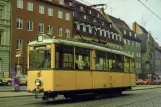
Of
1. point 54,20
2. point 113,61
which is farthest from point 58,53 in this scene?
point 54,20

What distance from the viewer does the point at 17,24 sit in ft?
174

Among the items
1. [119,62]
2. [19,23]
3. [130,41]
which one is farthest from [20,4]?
[130,41]

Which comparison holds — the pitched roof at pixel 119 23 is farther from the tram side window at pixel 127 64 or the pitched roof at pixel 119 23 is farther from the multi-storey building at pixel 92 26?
the tram side window at pixel 127 64

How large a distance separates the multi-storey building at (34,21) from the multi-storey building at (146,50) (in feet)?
134

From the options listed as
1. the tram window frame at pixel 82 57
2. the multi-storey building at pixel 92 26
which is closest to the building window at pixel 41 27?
the multi-storey building at pixel 92 26

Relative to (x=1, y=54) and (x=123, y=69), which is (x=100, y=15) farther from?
(x=123, y=69)

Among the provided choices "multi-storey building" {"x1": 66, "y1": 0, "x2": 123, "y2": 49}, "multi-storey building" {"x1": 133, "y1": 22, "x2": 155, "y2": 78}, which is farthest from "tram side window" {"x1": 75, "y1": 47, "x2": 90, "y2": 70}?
"multi-storey building" {"x1": 133, "y1": 22, "x2": 155, "y2": 78}

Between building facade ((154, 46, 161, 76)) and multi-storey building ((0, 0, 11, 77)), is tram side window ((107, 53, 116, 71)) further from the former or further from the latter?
building facade ((154, 46, 161, 76))

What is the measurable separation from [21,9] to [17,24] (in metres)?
2.55

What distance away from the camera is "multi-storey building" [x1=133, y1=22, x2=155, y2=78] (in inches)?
3954

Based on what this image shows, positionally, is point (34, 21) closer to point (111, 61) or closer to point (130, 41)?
point (111, 61)

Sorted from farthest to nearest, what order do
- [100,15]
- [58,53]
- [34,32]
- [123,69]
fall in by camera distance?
[100,15], [34,32], [123,69], [58,53]

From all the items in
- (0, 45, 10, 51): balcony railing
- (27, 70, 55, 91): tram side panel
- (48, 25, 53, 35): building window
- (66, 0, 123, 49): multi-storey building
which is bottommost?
(27, 70, 55, 91): tram side panel

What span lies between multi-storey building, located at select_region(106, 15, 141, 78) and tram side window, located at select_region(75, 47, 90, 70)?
68.6 meters
